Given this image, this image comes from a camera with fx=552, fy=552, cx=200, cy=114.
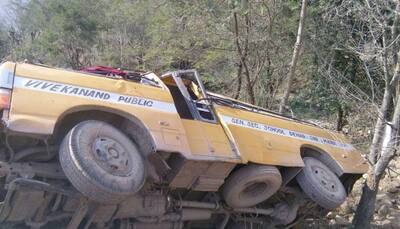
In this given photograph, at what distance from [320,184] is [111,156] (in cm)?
332

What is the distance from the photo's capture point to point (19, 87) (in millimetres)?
4703

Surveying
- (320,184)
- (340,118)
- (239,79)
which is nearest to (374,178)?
(320,184)

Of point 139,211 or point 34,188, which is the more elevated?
point 34,188

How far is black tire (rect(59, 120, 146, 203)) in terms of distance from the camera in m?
4.71

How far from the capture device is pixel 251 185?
664 centimetres

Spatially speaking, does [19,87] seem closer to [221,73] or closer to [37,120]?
[37,120]

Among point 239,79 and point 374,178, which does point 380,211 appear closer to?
point 374,178

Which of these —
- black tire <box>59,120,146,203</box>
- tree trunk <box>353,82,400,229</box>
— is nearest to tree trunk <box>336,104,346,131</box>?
tree trunk <box>353,82,400,229</box>

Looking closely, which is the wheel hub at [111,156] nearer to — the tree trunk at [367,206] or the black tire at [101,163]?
the black tire at [101,163]

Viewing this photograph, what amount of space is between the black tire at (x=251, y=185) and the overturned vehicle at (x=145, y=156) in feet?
0.05

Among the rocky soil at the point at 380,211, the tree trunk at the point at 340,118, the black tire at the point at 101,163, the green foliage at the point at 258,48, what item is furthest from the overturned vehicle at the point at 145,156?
the tree trunk at the point at 340,118

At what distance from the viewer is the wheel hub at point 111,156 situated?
4871mm

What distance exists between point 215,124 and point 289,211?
2005mm

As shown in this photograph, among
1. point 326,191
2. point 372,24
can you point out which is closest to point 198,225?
point 326,191
